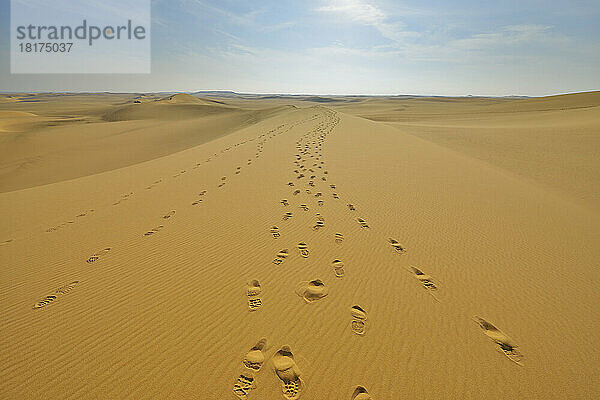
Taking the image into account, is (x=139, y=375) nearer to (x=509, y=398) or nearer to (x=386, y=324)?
(x=386, y=324)

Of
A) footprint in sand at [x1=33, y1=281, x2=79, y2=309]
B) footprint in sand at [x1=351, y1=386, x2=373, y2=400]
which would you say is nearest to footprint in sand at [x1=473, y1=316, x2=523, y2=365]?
footprint in sand at [x1=351, y1=386, x2=373, y2=400]

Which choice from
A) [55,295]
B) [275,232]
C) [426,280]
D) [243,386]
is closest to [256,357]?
[243,386]

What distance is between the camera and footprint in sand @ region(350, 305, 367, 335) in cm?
254

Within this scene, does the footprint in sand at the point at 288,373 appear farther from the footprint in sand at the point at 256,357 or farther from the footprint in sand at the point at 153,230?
the footprint in sand at the point at 153,230

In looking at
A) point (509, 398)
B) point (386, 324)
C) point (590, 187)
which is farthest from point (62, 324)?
point (590, 187)

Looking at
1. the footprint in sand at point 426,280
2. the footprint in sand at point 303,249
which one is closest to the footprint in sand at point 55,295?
the footprint in sand at point 303,249

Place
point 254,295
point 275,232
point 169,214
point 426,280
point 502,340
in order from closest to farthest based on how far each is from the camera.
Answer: point 502,340
point 254,295
point 426,280
point 275,232
point 169,214

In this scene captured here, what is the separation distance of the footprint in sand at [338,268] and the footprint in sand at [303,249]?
0.42 metres

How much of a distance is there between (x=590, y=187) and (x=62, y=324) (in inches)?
422

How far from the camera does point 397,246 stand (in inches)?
159

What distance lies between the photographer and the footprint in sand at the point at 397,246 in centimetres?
390

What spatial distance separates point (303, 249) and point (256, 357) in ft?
5.96

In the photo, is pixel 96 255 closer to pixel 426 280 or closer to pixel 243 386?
pixel 243 386

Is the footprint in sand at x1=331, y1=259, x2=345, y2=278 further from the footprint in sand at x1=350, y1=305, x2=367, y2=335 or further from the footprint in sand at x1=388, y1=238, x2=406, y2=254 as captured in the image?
the footprint in sand at x1=388, y1=238, x2=406, y2=254
